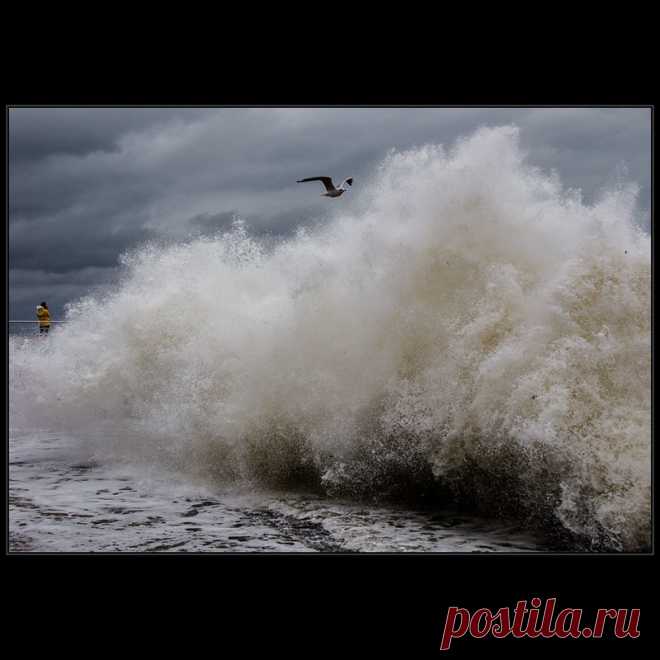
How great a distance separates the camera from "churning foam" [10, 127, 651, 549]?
639 cm

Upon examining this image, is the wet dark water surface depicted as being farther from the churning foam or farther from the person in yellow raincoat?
the person in yellow raincoat

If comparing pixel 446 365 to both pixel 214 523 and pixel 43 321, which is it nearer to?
pixel 214 523

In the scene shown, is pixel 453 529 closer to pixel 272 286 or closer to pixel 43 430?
pixel 272 286

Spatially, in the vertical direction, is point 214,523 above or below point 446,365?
below

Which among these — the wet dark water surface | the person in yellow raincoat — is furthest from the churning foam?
the person in yellow raincoat

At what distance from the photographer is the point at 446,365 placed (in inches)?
303

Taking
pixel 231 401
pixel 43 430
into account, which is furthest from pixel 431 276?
pixel 43 430

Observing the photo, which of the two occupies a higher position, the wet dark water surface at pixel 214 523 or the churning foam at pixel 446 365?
the churning foam at pixel 446 365

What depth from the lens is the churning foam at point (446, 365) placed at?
6391mm

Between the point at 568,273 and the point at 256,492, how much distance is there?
440cm

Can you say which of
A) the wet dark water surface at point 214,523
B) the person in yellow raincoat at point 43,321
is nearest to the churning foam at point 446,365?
the wet dark water surface at point 214,523

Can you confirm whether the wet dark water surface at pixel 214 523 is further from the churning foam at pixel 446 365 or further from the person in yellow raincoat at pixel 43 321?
the person in yellow raincoat at pixel 43 321

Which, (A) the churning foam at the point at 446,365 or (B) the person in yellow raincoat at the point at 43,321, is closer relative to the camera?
(A) the churning foam at the point at 446,365

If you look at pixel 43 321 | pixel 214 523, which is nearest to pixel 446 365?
pixel 214 523
